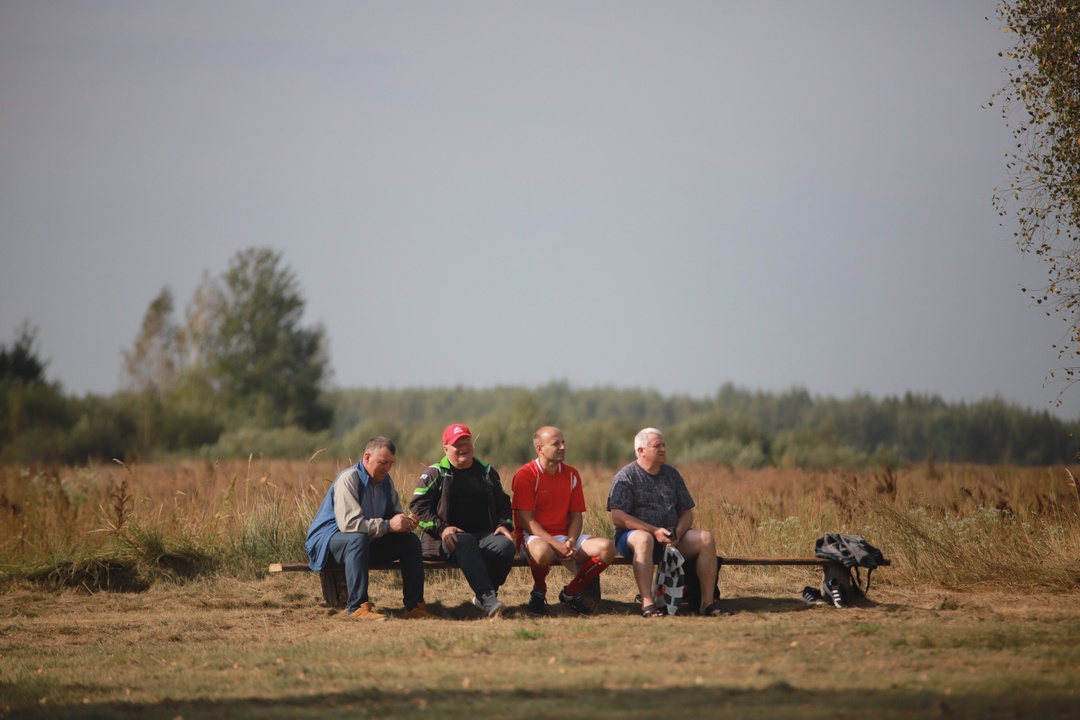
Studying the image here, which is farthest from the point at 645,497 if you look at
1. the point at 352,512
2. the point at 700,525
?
the point at 700,525

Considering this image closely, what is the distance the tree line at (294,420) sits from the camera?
103ft

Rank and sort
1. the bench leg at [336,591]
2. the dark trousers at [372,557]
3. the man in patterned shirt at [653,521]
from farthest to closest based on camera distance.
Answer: the bench leg at [336,591], the dark trousers at [372,557], the man in patterned shirt at [653,521]

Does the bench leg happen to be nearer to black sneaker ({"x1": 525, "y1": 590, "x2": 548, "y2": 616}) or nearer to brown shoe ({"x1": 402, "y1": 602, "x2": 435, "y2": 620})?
brown shoe ({"x1": 402, "y1": 602, "x2": 435, "y2": 620})

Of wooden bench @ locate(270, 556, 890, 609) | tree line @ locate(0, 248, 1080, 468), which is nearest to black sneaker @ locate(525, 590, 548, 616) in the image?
wooden bench @ locate(270, 556, 890, 609)

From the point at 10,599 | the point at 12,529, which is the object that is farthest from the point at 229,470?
the point at 10,599

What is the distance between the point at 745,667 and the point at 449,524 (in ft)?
10.7

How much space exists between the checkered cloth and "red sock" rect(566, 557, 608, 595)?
0.45 m

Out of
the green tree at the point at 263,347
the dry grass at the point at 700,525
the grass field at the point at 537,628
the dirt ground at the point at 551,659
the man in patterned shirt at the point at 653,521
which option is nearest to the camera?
the dirt ground at the point at 551,659

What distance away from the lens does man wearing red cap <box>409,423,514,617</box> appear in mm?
8562

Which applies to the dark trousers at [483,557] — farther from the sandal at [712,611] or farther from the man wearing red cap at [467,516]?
the sandal at [712,611]

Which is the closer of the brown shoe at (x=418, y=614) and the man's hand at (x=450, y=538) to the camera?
the man's hand at (x=450, y=538)

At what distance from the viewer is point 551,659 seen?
21.6ft

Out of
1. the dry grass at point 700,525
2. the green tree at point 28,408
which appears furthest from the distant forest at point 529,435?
the dry grass at point 700,525

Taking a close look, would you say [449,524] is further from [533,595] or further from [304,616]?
[304,616]
